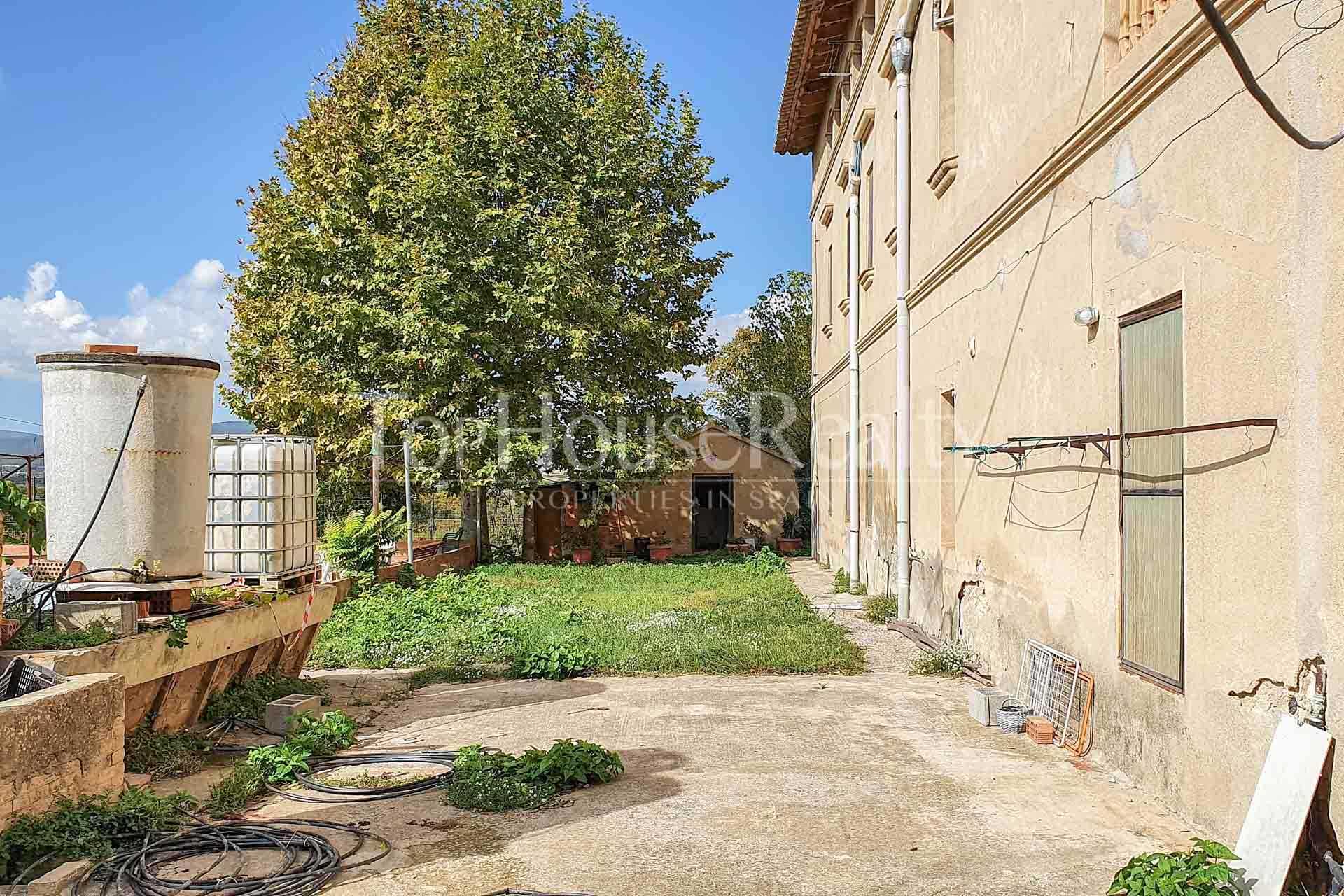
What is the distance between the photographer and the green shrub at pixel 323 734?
6754 millimetres

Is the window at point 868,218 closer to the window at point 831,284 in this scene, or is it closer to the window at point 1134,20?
the window at point 831,284

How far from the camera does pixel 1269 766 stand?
14.0 feet

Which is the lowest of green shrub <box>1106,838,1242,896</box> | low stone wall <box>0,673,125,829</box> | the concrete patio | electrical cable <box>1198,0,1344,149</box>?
the concrete patio

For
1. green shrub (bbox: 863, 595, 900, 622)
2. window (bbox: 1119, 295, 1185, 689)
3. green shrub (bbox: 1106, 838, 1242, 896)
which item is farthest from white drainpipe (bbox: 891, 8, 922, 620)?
green shrub (bbox: 1106, 838, 1242, 896)

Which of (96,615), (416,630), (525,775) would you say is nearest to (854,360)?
(416,630)

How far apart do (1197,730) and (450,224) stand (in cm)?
1685

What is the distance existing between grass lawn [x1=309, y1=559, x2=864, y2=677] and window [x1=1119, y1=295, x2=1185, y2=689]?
4.35 metres

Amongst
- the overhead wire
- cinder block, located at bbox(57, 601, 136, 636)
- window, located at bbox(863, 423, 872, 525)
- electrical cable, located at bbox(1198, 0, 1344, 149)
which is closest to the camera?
electrical cable, located at bbox(1198, 0, 1344, 149)

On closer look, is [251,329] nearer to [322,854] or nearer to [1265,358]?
[322,854]

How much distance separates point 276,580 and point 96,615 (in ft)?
7.43

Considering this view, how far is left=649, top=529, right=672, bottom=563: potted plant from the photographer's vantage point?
23891 mm

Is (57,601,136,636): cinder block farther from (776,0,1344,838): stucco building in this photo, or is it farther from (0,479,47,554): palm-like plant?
(776,0,1344,838): stucco building

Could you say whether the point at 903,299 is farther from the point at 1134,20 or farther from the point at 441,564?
the point at 441,564

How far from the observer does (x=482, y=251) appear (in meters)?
19.9
